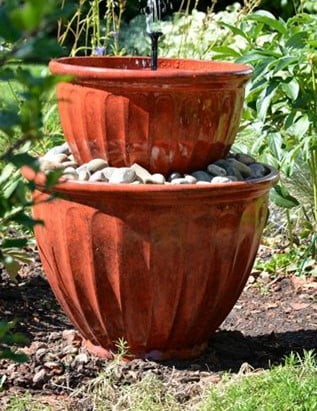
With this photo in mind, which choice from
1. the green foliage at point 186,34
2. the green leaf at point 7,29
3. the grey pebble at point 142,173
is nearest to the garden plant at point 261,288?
the green leaf at point 7,29

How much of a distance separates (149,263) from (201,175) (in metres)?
0.34

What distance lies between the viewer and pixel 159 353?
3369mm

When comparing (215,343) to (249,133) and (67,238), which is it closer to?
(67,238)

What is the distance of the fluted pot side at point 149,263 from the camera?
10.1 feet

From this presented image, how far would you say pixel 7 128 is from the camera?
43.2 inches

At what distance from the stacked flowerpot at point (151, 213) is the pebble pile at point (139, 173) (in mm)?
28

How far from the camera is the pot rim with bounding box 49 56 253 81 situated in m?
3.03

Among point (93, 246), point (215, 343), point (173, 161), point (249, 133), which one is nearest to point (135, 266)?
point (93, 246)

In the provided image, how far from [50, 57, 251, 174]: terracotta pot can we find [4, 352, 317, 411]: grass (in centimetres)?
70

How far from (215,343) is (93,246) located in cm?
70

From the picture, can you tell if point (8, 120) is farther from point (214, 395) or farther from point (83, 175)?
point (83, 175)

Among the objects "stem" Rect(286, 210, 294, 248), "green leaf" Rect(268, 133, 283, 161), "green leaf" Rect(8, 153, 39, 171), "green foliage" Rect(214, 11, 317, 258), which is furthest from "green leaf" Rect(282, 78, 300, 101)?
"green leaf" Rect(8, 153, 39, 171)

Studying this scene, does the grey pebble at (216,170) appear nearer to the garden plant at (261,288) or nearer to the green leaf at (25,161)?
the garden plant at (261,288)

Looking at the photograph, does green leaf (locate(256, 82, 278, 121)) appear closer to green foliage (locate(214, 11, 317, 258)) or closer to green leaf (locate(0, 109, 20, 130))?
green foliage (locate(214, 11, 317, 258))
